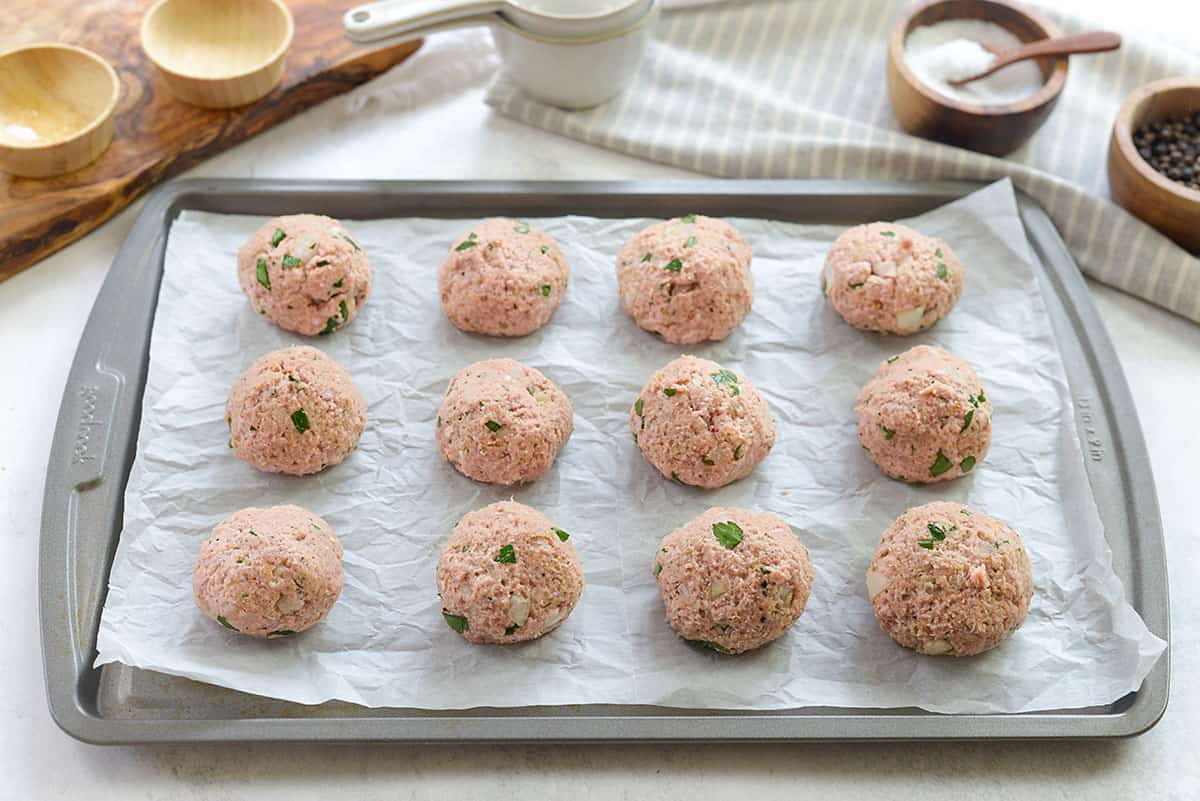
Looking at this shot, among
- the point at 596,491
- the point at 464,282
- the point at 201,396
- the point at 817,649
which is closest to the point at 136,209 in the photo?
the point at 201,396

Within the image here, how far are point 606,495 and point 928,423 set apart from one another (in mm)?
697

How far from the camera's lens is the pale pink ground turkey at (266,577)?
6.97ft

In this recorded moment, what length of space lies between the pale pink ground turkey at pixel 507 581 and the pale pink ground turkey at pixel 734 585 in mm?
206

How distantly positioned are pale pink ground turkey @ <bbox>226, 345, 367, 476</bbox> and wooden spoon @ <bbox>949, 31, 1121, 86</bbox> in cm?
183

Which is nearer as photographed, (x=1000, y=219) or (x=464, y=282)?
(x=464, y=282)

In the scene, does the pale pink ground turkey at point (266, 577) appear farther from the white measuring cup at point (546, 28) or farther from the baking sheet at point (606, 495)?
the white measuring cup at point (546, 28)

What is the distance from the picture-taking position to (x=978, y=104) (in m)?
2.94

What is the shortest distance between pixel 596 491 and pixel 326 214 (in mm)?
1050

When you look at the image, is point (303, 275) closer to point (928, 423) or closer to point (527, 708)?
point (527, 708)

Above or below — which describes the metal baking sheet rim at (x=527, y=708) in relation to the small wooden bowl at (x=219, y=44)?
below

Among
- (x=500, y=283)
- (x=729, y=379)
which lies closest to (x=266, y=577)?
(x=500, y=283)

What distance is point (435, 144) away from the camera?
3.14 m

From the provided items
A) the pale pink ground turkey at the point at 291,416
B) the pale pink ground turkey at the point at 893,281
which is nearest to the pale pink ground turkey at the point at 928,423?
the pale pink ground turkey at the point at 893,281

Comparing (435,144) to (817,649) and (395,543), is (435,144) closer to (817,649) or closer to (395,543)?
(395,543)
